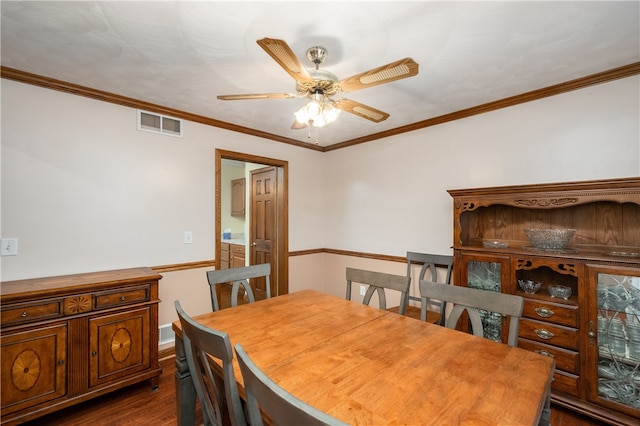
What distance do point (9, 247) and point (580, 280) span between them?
4.04 metres

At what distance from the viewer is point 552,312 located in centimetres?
206

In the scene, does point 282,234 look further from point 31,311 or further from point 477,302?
point 477,302

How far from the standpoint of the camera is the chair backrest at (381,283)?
1.95 meters

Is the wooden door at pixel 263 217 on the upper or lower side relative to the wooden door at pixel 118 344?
upper

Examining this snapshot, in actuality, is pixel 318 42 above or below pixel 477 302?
above

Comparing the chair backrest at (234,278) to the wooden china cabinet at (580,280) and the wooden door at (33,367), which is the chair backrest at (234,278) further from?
the wooden china cabinet at (580,280)

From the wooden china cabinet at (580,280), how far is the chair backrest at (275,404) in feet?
7.19

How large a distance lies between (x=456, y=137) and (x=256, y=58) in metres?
2.12

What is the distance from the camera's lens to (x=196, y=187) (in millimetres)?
3047

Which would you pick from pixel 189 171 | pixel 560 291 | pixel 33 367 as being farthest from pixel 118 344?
pixel 560 291

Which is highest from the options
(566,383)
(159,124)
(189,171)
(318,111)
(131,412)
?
(159,124)

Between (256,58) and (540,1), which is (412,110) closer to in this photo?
(540,1)

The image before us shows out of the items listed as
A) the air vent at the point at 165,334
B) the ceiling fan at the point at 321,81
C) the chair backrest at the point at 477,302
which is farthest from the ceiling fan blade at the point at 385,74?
the air vent at the point at 165,334

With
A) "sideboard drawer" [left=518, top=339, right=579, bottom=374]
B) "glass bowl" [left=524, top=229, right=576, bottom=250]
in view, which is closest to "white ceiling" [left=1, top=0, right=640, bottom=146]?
"glass bowl" [left=524, top=229, right=576, bottom=250]
